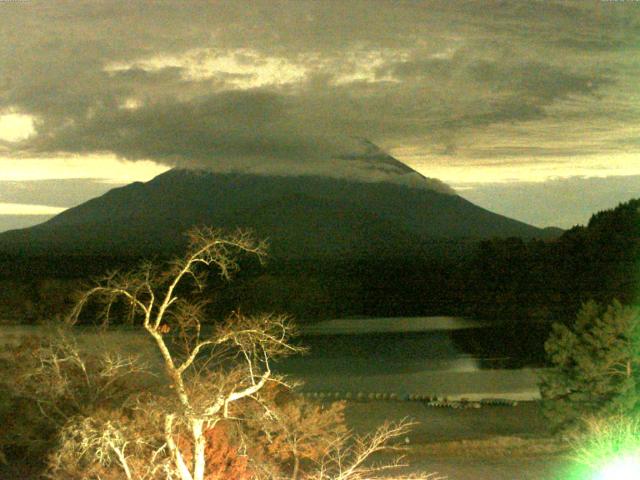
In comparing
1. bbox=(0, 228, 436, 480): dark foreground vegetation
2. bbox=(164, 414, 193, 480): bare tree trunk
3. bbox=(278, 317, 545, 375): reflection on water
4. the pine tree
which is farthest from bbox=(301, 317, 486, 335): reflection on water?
bbox=(164, 414, 193, 480): bare tree trunk

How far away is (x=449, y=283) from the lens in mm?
62312

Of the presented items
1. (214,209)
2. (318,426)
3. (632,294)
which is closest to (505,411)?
(318,426)

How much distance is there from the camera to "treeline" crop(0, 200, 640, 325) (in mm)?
44812

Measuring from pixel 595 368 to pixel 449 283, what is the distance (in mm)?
47752

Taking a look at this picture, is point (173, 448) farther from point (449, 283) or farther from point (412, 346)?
point (449, 283)

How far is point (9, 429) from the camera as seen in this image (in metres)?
13.1

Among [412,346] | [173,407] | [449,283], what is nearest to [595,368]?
[173,407]

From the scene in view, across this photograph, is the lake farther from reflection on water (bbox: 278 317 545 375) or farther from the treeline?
the treeline

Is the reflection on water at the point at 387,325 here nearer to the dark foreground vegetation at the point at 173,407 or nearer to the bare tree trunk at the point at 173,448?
the dark foreground vegetation at the point at 173,407

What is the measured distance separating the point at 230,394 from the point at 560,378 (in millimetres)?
10640

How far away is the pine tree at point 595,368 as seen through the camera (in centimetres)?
1452

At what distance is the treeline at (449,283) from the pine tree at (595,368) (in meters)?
26.9

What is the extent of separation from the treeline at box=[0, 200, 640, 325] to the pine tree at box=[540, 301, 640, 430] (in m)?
26.9

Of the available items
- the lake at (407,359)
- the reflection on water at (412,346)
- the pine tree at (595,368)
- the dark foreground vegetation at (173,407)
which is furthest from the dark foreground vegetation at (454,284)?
the dark foreground vegetation at (173,407)
